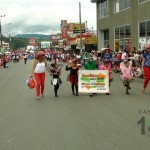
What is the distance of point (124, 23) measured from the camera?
40.4 meters

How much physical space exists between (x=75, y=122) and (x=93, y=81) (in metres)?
6.12

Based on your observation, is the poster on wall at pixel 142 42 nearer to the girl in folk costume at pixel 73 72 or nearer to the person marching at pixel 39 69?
the girl in folk costume at pixel 73 72

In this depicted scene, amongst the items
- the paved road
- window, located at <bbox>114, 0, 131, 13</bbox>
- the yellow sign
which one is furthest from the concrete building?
the paved road

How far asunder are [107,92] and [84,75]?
1.11 metres

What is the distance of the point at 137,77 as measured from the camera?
24156 millimetres

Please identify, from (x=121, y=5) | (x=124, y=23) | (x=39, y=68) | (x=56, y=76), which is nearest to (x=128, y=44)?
(x=124, y=23)

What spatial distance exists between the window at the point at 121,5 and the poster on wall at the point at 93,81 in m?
23.7

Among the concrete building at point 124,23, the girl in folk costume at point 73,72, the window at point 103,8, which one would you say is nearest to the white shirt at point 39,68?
the girl in folk costume at point 73,72

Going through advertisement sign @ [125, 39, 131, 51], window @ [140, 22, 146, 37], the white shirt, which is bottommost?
the white shirt

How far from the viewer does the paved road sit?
25.5ft

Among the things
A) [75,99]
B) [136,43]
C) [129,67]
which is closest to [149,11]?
[136,43]

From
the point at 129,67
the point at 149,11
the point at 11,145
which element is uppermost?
the point at 149,11

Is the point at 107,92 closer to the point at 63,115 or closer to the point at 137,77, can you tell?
the point at 63,115

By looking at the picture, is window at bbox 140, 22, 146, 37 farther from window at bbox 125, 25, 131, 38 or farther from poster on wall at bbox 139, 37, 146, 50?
window at bbox 125, 25, 131, 38
